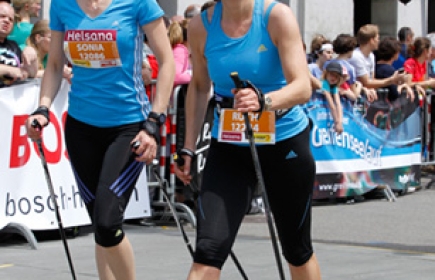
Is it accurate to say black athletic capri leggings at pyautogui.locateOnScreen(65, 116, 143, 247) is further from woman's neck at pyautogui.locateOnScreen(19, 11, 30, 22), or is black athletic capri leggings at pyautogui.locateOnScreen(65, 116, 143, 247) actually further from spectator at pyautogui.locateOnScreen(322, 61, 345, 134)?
spectator at pyautogui.locateOnScreen(322, 61, 345, 134)

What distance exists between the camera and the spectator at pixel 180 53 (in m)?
10.3

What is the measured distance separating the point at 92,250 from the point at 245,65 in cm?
396

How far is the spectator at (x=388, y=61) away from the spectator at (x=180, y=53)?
11.3ft

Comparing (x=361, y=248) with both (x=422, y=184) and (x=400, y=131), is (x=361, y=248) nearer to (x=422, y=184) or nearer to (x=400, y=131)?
(x=400, y=131)

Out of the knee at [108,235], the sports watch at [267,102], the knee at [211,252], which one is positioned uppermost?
the sports watch at [267,102]

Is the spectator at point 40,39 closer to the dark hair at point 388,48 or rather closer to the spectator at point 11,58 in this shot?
the spectator at point 11,58

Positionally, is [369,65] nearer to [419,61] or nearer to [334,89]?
[334,89]

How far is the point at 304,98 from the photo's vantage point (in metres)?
4.86

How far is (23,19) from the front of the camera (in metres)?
10.5

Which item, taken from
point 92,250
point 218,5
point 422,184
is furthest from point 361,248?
point 422,184

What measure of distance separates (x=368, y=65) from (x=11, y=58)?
5.57 meters

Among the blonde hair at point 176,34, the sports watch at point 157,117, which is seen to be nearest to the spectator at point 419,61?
the blonde hair at point 176,34

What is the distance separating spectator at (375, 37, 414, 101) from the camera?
13547 millimetres

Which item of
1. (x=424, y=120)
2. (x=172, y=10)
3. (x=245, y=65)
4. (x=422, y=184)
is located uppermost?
(x=245, y=65)
